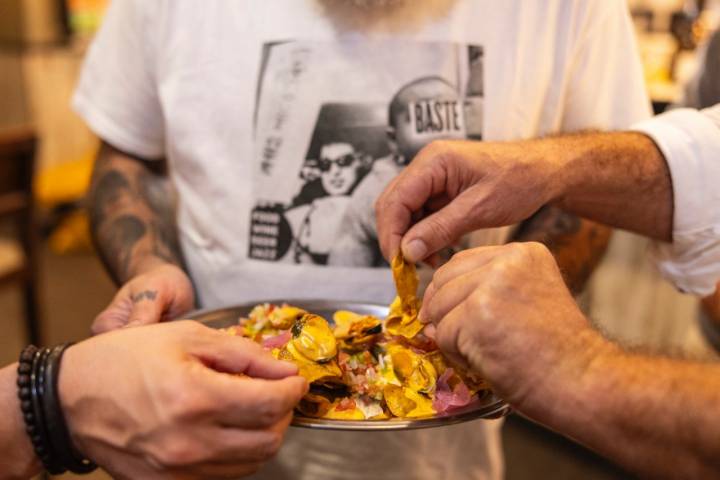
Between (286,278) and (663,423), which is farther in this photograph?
(286,278)

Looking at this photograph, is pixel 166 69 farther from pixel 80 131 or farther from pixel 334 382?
pixel 80 131

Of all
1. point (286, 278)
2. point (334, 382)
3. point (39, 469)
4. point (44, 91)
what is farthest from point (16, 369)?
point (44, 91)

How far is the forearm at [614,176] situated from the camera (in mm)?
917

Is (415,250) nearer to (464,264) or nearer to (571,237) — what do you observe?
(464,264)

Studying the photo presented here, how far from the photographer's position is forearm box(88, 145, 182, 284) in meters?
1.13

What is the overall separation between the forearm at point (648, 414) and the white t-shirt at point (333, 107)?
457 mm

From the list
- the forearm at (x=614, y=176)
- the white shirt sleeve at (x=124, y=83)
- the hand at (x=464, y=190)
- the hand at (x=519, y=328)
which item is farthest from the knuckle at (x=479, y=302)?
the white shirt sleeve at (x=124, y=83)

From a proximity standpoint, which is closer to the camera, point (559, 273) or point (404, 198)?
point (559, 273)

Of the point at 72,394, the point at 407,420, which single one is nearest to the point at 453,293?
the point at 407,420

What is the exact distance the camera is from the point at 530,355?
0.63 meters

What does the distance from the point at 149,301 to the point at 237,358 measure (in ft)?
1.05

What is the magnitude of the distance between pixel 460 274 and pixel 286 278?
0.41 m

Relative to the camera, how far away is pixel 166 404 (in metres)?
0.60

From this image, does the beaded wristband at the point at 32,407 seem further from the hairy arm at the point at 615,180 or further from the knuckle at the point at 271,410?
the hairy arm at the point at 615,180
